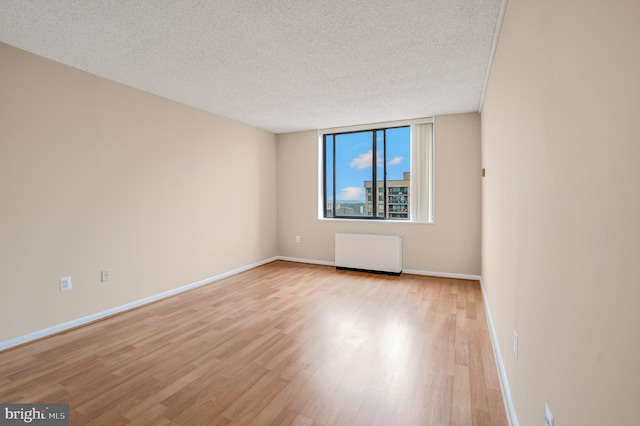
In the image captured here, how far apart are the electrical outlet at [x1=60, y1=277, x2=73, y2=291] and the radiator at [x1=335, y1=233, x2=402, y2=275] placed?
3659 mm

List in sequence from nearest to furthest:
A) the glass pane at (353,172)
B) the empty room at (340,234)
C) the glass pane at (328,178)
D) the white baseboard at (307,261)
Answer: the empty room at (340,234), the glass pane at (353,172), the white baseboard at (307,261), the glass pane at (328,178)

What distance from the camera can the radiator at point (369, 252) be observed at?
4.89 meters

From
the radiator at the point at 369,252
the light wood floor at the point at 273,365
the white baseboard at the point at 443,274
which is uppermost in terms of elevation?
the radiator at the point at 369,252

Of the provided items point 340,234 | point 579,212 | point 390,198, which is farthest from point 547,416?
point 390,198

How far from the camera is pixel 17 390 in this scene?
2.00 meters

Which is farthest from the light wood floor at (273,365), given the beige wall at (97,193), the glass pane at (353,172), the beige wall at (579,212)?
the glass pane at (353,172)

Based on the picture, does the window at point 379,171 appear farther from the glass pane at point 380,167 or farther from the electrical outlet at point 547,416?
the electrical outlet at point 547,416

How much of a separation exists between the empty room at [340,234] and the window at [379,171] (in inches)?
2.0

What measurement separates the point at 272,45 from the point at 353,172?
3.36 meters

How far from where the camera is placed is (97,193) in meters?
3.16

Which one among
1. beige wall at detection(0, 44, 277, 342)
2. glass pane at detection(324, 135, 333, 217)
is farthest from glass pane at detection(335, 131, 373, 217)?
beige wall at detection(0, 44, 277, 342)

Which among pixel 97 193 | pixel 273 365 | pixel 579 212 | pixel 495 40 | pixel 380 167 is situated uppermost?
pixel 495 40

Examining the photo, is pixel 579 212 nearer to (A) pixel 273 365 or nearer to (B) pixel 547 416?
(B) pixel 547 416

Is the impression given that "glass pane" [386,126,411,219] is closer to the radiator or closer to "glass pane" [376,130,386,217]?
"glass pane" [376,130,386,217]
